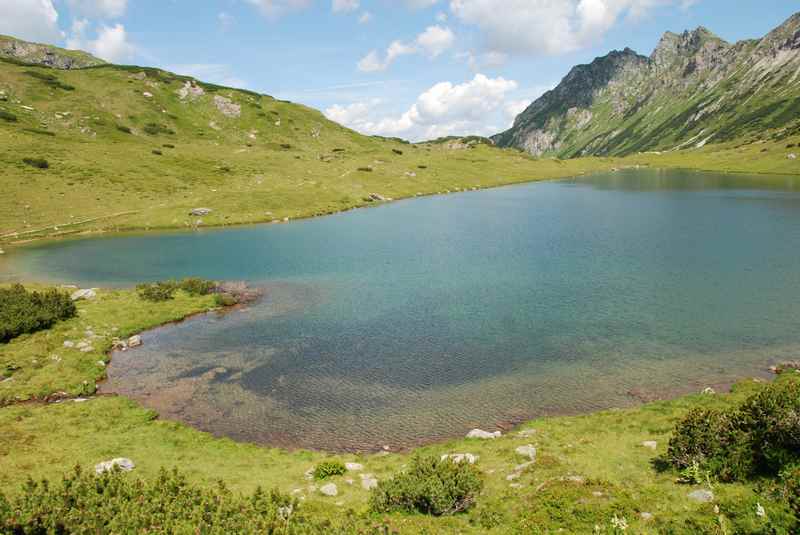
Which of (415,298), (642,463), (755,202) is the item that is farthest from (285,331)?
(755,202)

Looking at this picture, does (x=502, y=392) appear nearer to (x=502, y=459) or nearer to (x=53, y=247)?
(x=502, y=459)

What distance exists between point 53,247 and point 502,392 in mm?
87990

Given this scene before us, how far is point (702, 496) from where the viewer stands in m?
15.5

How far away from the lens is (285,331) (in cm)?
4359

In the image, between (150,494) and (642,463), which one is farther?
(642,463)

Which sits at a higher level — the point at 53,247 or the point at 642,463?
the point at 53,247

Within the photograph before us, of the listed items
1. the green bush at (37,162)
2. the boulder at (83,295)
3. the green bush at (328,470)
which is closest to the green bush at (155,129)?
the green bush at (37,162)

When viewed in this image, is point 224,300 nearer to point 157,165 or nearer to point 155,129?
point 157,165

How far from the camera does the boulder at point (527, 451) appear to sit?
2220 cm

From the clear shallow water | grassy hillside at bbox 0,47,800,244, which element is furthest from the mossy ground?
grassy hillside at bbox 0,47,800,244

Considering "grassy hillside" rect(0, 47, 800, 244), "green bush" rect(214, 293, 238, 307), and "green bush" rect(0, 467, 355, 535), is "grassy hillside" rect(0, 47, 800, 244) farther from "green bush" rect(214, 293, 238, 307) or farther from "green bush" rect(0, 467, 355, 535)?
"green bush" rect(0, 467, 355, 535)

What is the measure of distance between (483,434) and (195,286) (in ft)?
136

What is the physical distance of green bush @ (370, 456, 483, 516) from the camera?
17359 millimetres

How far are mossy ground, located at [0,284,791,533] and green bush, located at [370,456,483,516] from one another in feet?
1.80
